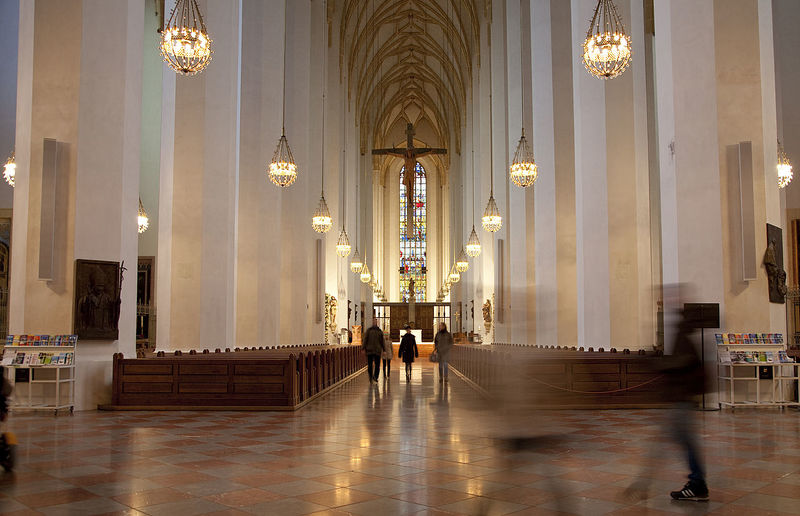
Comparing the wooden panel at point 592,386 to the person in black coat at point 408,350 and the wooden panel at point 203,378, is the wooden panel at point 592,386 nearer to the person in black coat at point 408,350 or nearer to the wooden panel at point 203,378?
the wooden panel at point 203,378

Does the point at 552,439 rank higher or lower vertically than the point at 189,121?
lower

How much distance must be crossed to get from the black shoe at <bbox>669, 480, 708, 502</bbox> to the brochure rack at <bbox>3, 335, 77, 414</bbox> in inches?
306

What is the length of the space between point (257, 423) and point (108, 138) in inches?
186

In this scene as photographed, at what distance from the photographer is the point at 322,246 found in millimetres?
23203

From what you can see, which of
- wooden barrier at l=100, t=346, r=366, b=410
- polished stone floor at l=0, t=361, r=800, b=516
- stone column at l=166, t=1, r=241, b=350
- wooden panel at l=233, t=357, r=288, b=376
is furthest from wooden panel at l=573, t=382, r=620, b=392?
stone column at l=166, t=1, r=241, b=350

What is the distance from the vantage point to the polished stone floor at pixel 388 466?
14.3 feet

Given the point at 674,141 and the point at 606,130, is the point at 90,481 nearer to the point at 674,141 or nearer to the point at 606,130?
the point at 674,141

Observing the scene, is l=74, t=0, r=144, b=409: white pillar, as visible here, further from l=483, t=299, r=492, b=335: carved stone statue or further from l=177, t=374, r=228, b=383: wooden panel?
l=483, t=299, r=492, b=335: carved stone statue

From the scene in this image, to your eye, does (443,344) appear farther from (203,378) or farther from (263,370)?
(203,378)

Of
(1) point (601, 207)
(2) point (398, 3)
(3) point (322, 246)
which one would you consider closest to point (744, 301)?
(1) point (601, 207)

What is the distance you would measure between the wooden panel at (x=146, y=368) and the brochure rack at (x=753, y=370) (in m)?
7.50

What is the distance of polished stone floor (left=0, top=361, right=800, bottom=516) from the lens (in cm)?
435

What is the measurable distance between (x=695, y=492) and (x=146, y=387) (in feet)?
25.3

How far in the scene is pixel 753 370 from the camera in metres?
9.27
